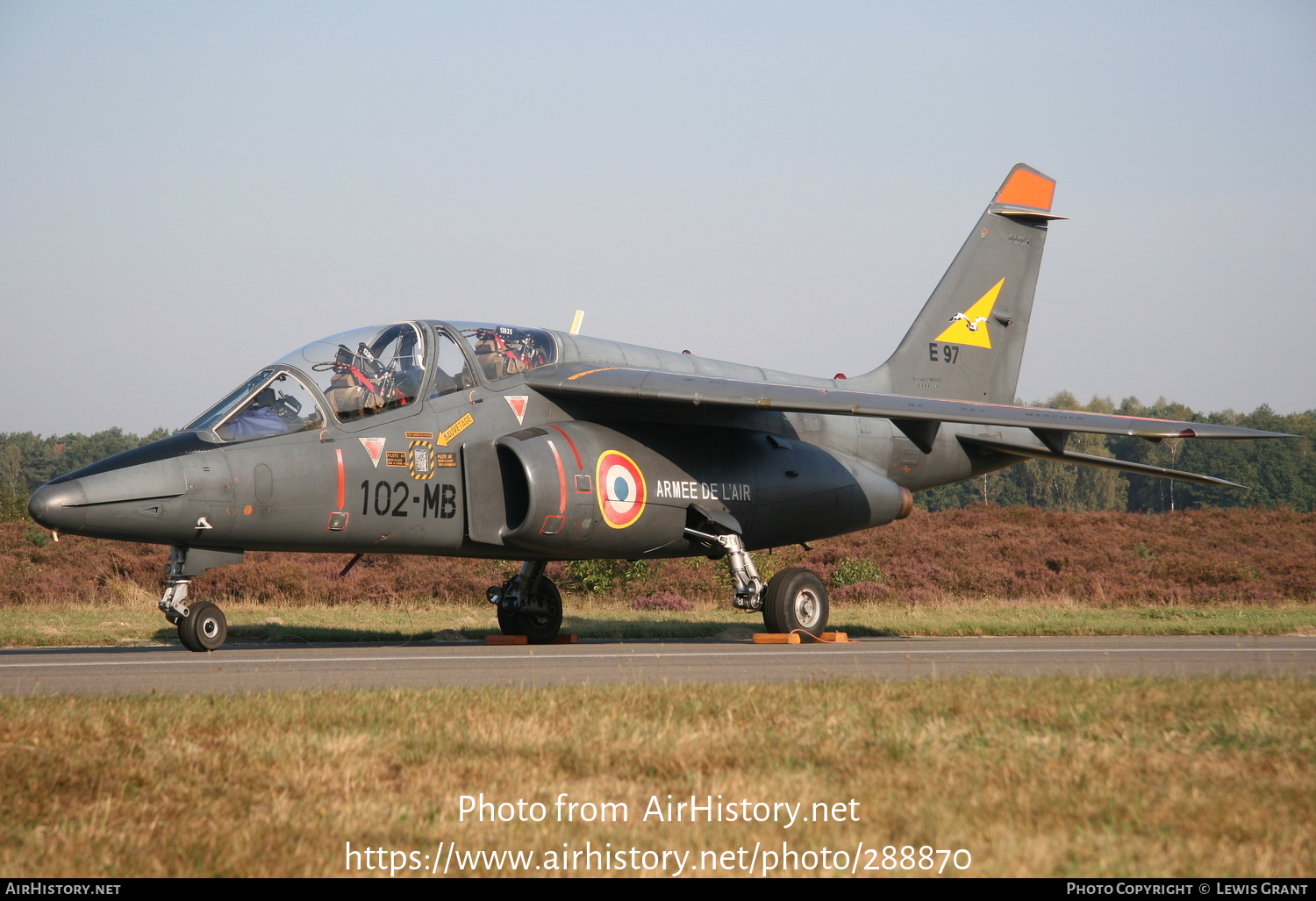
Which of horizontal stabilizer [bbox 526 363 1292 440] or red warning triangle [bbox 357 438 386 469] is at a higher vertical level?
horizontal stabilizer [bbox 526 363 1292 440]

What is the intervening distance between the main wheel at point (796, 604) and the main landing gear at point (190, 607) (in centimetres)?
614

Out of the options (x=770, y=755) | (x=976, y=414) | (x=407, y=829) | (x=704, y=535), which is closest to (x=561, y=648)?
(x=704, y=535)

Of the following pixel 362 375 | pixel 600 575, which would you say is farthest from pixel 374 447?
pixel 600 575

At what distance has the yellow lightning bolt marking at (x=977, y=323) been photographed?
18516 mm

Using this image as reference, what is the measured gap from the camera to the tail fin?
18.4 meters

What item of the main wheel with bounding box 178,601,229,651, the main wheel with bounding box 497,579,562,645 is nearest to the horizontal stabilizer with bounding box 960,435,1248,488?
the main wheel with bounding box 497,579,562,645

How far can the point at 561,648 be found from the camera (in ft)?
42.0

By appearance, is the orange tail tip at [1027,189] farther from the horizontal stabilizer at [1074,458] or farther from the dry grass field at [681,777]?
the dry grass field at [681,777]

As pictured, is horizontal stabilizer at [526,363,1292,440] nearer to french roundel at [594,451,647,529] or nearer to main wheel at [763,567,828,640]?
french roundel at [594,451,647,529]

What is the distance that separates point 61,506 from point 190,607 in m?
1.90

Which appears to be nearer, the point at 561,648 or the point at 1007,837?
the point at 1007,837

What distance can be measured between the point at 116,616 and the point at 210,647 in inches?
323

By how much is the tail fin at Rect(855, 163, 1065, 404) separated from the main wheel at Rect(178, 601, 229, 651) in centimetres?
1045
